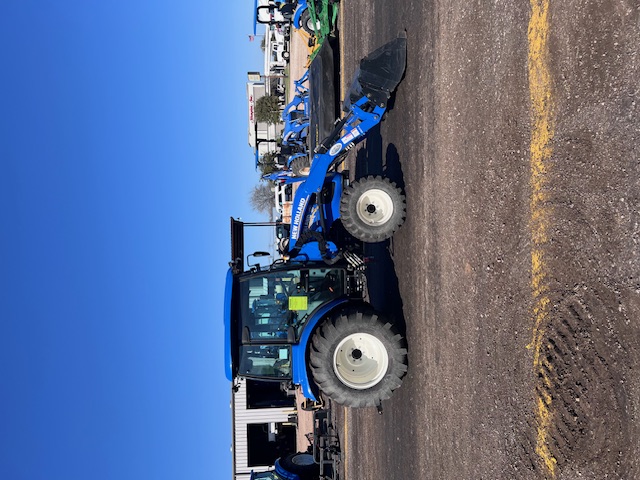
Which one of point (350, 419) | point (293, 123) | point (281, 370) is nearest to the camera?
point (281, 370)

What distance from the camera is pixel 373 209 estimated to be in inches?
287

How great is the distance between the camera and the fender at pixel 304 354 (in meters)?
6.46

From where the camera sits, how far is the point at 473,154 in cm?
530

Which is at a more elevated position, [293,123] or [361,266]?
[293,123]

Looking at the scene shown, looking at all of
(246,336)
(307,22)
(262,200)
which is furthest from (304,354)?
(262,200)

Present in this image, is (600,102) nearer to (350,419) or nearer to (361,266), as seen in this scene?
(361,266)

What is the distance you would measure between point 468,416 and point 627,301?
2.35 meters

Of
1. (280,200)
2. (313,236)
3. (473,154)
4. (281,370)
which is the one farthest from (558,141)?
(280,200)

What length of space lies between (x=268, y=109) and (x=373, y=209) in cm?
2125

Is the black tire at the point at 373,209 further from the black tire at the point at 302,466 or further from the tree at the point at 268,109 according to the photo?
the tree at the point at 268,109

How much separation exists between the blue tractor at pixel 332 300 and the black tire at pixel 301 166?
259 cm

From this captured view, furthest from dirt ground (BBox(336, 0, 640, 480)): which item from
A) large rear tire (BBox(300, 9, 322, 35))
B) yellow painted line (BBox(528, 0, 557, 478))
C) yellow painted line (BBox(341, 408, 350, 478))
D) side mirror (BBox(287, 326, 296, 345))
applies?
large rear tire (BBox(300, 9, 322, 35))

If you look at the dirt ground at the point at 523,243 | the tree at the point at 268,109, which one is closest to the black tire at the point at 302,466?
the dirt ground at the point at 523,243

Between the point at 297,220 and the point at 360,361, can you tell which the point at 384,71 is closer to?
the point at 297,220
